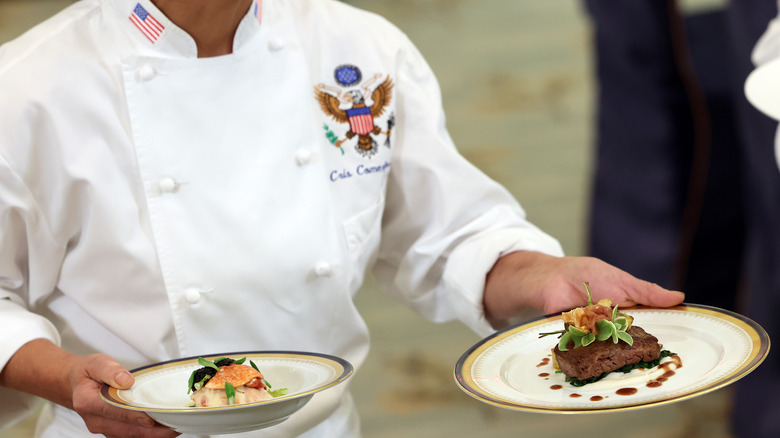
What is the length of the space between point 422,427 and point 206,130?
2154 millimetres

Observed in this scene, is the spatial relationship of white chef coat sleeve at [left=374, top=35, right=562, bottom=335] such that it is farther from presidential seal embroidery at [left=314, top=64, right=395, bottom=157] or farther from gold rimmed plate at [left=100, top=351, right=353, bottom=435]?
gold rimmed plate at [left=100, top=351, right=353, bottom=435]

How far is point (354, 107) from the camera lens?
4.42 ft

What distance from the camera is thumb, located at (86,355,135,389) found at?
1003 mm

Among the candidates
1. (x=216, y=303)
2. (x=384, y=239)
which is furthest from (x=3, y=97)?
(x=384, y=239)

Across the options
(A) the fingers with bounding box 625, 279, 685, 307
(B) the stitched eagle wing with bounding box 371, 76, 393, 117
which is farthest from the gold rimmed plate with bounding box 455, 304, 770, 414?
(B) the stitched eagle wing with bounding box 371, 76, 393, 117

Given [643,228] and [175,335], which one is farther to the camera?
[643,228]

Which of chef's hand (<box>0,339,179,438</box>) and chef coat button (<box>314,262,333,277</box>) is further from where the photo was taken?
chef coat button (<box>314,262,333,277</box>)

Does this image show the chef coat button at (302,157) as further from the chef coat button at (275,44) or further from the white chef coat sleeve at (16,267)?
the white chef coat sleeve at (16,267)

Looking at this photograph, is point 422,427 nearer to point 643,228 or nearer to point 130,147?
point 643,228

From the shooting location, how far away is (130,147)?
3.92 ft

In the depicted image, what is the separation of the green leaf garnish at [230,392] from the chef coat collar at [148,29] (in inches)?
18.8

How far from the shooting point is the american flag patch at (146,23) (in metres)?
1.20

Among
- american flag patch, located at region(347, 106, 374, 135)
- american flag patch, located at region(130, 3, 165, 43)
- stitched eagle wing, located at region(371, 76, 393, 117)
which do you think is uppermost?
american flag patch, located at region(130, 3, 165, 43)

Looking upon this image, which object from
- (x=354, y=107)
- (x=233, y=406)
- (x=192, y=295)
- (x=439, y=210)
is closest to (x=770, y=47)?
(x=439, y=210)
